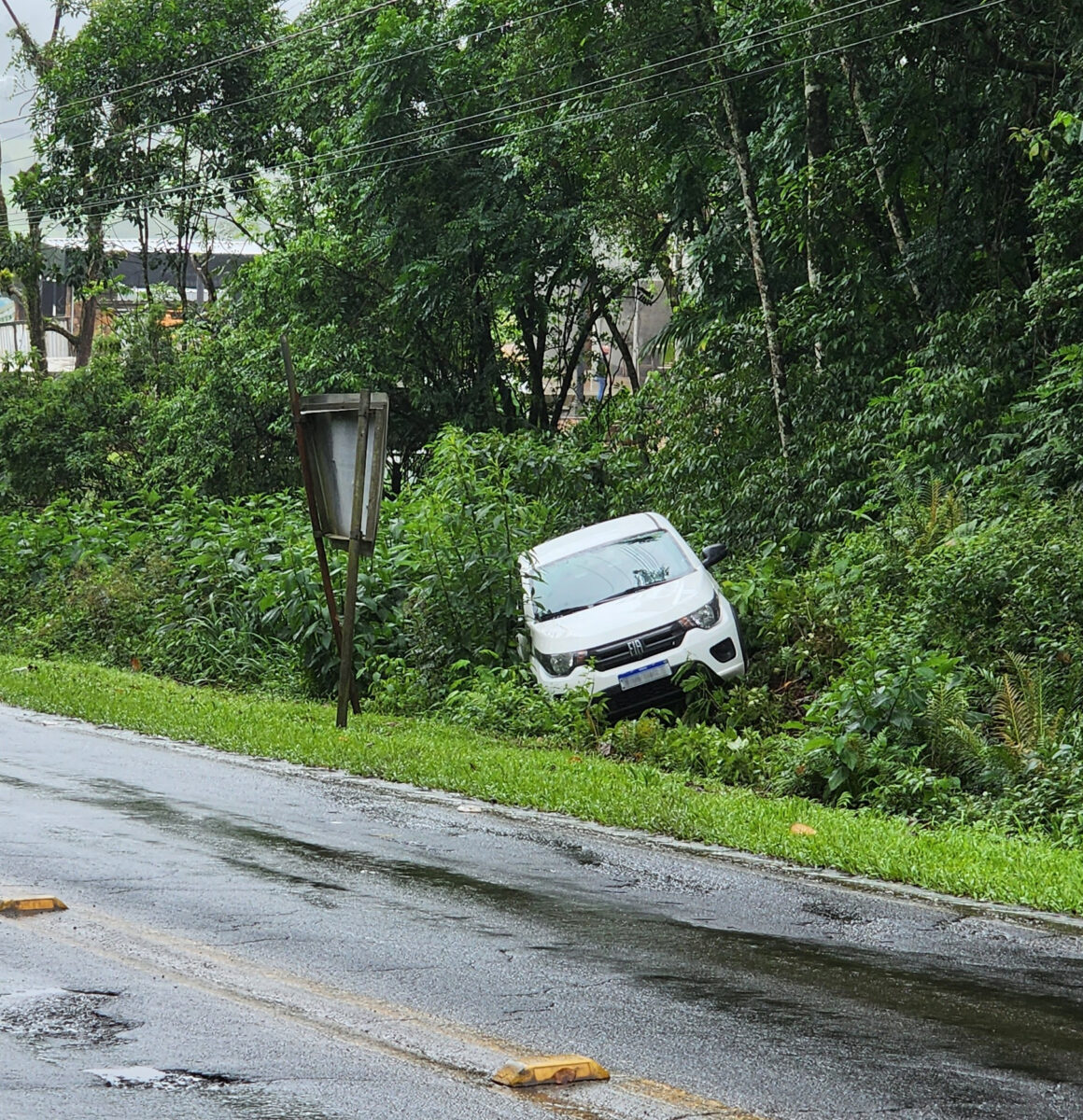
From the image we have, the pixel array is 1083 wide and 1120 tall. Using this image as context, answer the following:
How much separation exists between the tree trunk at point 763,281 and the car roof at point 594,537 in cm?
561

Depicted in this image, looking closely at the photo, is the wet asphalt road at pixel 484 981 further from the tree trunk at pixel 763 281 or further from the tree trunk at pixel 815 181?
the tree trunk at pixel 815 181

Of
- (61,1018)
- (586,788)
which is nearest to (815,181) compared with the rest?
(586,788)

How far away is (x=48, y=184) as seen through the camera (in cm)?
3975

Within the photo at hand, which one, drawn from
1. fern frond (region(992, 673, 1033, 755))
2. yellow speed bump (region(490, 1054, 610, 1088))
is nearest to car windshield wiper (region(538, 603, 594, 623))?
fern frond (region(992, 673, 1033, 755))

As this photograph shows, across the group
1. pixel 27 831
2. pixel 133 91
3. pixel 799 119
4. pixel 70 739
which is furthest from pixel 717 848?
pixel 133 91

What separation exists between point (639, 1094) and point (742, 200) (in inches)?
848

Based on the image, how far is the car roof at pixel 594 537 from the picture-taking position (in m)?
16.3

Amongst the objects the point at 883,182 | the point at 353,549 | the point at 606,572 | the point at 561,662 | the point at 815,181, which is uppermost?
the point at 815,181

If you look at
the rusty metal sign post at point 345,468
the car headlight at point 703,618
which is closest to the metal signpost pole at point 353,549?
the rusty metal sign post at point 345,468

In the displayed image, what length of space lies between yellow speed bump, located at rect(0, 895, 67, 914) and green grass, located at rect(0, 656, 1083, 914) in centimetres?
397

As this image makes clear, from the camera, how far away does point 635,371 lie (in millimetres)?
35250

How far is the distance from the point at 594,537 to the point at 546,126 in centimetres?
1268

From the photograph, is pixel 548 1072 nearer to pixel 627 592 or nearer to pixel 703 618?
pixel 703 618

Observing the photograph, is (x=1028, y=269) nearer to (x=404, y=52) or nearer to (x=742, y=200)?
(x=742, y=200)
